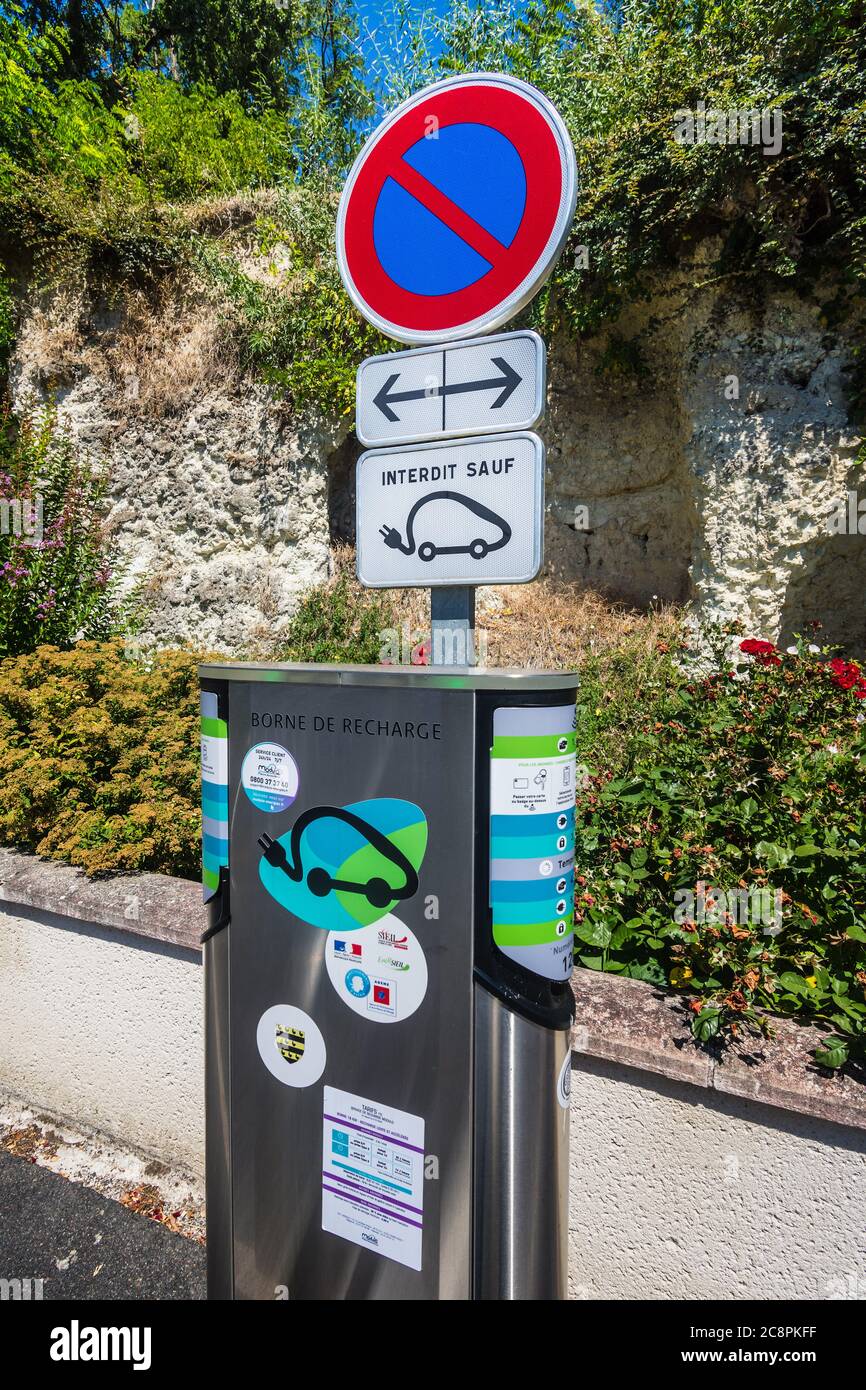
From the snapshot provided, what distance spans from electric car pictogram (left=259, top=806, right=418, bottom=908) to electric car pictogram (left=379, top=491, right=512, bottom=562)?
58 cm

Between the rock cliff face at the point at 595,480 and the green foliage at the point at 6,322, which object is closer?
the rock cliff face at the point at 595,480

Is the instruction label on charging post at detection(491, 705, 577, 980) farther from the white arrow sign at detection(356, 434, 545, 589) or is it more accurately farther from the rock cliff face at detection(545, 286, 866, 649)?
the rock cliff face at detection(545, 286, 866, 649)

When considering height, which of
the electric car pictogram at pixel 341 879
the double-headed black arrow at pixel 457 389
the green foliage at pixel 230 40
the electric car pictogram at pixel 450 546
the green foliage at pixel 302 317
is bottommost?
the electric car pictogram at pixel 341 879

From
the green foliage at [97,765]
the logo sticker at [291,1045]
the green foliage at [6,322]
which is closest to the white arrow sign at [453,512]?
the logo sticker at [291,1045]

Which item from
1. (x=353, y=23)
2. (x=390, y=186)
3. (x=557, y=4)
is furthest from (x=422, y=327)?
(x=353, y=23)

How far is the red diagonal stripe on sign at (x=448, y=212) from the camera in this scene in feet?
5.22

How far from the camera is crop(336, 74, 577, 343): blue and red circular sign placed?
59.7 inches

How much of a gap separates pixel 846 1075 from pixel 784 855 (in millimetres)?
627

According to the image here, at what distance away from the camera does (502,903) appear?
4.29 ft

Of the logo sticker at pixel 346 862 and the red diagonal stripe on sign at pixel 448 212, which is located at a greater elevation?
the red diagonal stripe on sign at pixel 448 212

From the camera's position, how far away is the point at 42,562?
5703 mm

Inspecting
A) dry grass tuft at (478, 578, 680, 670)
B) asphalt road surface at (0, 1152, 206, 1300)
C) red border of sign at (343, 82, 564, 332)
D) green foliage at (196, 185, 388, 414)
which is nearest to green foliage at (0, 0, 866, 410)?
green foliage at (196, 185, 388, 414)

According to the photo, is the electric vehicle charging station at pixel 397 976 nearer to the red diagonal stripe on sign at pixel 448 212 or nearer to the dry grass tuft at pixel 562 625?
the red diagonal stripe on sign at pixel 448 212

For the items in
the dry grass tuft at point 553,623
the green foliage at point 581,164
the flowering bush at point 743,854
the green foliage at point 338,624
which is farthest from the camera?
the green foliage at point 338,624
